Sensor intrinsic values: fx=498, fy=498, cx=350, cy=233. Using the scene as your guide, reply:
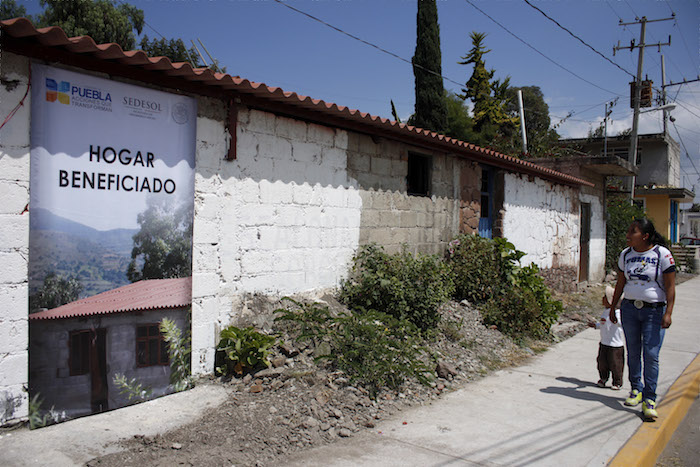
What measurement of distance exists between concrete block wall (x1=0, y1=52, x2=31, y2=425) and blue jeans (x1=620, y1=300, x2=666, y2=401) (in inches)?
207

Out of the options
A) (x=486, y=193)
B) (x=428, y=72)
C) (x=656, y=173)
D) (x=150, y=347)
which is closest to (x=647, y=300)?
(x=150, y=347)

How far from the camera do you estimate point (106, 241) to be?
4.34m

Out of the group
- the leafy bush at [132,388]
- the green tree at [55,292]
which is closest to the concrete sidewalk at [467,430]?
the leafy bush at [132,388]

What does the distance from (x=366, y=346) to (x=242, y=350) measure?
49.0 inches

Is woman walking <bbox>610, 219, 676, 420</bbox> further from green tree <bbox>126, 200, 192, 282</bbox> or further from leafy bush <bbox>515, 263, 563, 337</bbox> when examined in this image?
green tree <bbox>126, 200, 192, 282</bbox>

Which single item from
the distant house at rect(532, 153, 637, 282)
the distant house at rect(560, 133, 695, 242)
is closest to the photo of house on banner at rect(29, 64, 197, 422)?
the distant house at rect(532, 153, 637, 282)

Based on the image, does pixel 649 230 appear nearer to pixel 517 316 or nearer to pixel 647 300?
pixel 647 300

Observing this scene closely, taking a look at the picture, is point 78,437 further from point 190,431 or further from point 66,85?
point 66,85

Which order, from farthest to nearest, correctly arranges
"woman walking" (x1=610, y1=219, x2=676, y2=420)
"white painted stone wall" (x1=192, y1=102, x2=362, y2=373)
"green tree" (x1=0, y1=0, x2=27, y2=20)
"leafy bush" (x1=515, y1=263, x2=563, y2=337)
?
"green tree" (x1=0, y1=0, x2=27, y2=20), "leafy bush" (x1=515, y1=263, x2=563, y2=337), "white painted stone wall" (x1=192, y1=102, x2=362, y2=373), "woman walking" (x1=610, y1=219, x2=676, y2=420)

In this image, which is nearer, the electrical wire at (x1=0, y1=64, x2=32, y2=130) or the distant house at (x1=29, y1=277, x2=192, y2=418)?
the electrical wire at (x1=0, y1=64, x2=32, y2=130)

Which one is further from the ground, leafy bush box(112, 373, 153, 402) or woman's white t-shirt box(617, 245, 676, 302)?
woman's white t-shirt box(617, 245, 676, 302)

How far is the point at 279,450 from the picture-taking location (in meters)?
3.72

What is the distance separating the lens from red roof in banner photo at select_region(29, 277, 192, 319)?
4.13 metres

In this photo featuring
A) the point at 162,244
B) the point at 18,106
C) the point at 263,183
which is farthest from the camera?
the point at 263,183
